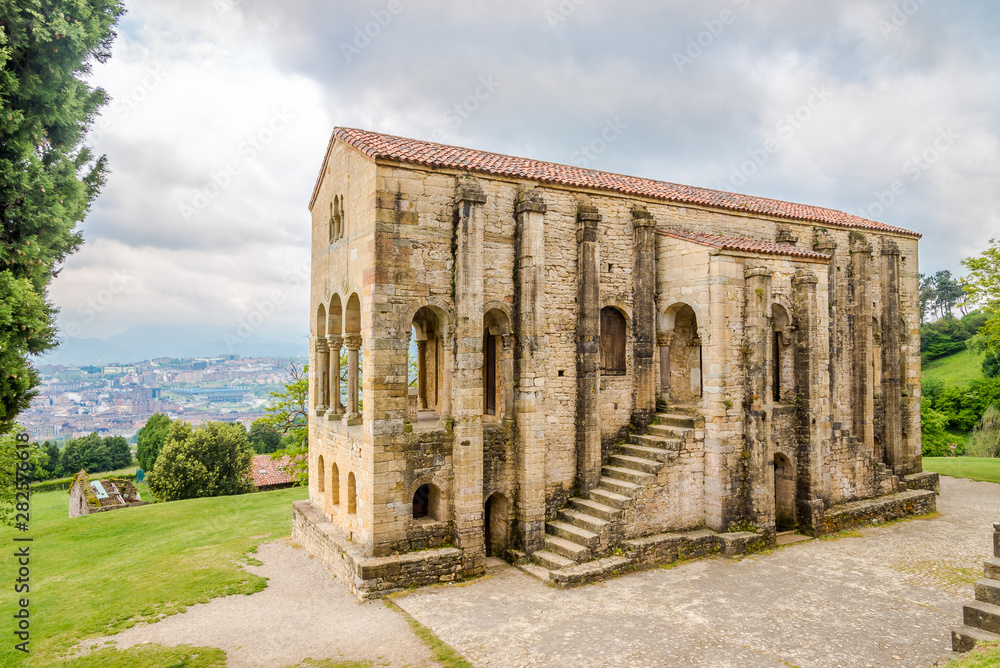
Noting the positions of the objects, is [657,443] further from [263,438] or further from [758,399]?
[263,438]

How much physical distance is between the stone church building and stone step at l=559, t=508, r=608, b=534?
0.17 ft

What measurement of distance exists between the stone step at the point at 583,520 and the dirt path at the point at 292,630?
5284 mm

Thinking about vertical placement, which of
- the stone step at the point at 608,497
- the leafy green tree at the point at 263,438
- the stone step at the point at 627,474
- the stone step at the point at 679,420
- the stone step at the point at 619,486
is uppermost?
the stone step at the point at 679,420

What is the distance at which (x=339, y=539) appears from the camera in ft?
47.2

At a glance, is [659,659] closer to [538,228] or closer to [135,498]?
[538,228]

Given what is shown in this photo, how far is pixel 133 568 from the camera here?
15.5 m

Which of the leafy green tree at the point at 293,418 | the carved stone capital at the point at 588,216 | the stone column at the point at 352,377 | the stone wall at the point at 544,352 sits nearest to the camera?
the stone wall at the point at 544,352

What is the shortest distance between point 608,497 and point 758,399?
5.19 m

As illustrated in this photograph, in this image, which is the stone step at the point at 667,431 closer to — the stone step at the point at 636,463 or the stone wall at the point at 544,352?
the stone wall at the point at 544,352

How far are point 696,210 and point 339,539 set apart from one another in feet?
48.7

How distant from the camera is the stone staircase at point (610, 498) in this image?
13836mm

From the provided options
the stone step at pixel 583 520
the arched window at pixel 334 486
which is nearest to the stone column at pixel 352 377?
the arched window at pixel 334 486

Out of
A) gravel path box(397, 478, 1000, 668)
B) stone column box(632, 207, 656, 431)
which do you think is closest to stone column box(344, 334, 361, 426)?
gravel path box(397, 478, 1000, 668)

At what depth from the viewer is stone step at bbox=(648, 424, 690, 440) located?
15.7 m
